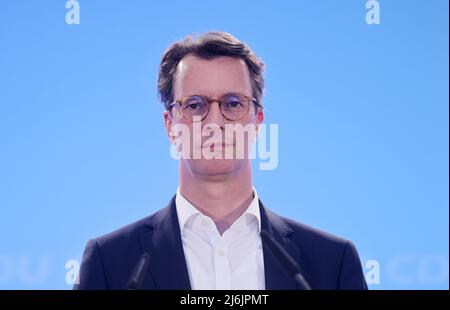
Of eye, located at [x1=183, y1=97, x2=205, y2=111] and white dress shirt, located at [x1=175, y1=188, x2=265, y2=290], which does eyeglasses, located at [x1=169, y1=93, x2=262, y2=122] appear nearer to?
eye, located at [x1=183, y1=97, x2=205, y2=111]

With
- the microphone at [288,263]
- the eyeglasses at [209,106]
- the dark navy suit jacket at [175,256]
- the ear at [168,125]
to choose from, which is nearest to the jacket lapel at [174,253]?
the dark navy suit jacket at [175,256]

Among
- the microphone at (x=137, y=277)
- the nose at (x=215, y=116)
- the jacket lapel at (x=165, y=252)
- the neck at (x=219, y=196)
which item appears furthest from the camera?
the neck at (x=219, y=196)

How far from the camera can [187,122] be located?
2643mm

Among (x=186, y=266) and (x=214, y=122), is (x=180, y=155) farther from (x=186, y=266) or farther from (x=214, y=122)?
(x=186, y=266)

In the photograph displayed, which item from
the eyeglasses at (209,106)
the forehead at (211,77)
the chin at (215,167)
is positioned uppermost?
the forehead at (211,77)

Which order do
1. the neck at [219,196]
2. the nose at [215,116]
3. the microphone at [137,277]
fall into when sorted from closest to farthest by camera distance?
1. the microphone at [137,277]
2. the nose at [215,116]
3. the neck at [219,196]

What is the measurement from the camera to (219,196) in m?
2.72

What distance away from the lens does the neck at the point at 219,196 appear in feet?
8.91

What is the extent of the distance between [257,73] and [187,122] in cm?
38

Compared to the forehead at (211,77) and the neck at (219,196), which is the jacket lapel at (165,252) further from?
the forehead at (211,77)

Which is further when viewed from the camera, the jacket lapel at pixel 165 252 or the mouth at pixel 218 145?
the mouth at pixel 218 145
